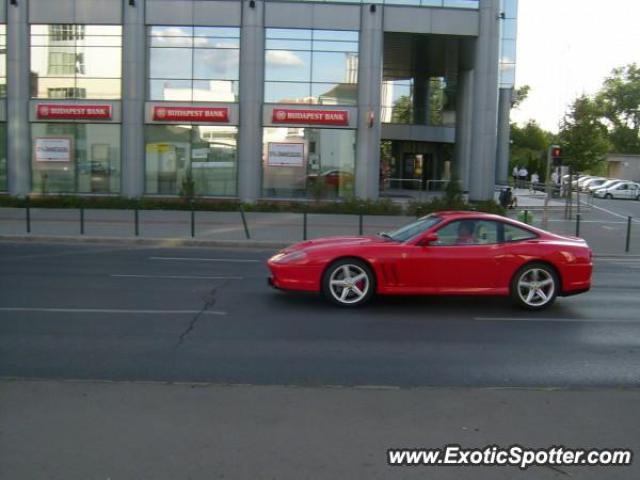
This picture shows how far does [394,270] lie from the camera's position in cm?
954

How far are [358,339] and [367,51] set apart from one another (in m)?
23.5

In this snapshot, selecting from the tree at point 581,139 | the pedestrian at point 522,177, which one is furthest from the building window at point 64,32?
the pedestrian at point 522,177

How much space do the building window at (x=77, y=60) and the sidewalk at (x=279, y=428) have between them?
86.5 feet

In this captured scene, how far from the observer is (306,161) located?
30172mm

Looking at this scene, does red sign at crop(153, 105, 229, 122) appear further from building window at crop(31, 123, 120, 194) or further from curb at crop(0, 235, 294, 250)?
curb at crop(0, 235, 294, 250)

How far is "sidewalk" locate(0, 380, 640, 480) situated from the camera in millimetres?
4176

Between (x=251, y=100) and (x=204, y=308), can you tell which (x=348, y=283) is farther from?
(x=251, y=100)

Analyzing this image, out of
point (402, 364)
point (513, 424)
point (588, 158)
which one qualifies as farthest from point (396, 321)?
point (588, 158)

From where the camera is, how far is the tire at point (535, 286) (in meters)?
9.77

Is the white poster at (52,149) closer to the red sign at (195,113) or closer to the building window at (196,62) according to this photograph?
the red sign at (195,113)

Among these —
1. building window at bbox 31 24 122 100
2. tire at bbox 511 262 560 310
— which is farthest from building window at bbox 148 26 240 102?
tire at bbox 511 262 560 310

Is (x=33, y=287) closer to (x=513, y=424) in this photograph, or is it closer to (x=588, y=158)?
(x=513, y=424)

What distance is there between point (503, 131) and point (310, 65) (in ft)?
103

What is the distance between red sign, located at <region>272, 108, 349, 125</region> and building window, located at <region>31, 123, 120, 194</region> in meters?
6.92
